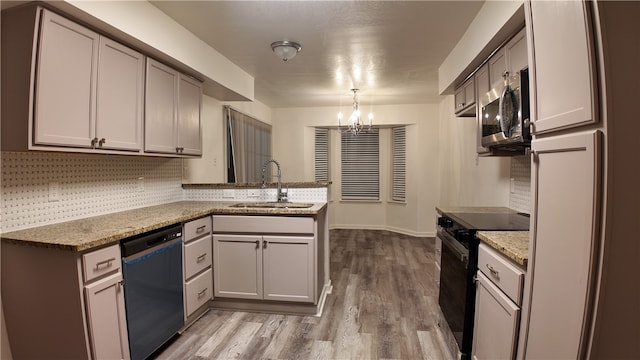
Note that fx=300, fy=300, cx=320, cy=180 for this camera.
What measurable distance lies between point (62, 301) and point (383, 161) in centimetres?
544

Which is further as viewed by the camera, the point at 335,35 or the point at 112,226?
the point at 335,35

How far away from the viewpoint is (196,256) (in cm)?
244

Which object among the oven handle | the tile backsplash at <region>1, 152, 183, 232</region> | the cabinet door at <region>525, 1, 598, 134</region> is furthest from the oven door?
the tile backsplash at <region>1, 152, 183, 232</region>

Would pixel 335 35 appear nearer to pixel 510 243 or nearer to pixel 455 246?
pixel 455 246

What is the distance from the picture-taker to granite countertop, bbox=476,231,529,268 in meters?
1.31

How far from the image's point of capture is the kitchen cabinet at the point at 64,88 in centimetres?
152

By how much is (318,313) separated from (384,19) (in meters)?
2.48

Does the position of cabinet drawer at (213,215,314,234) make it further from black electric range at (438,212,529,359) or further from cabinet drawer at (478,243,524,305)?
cabinet drawer at (478,243,524,305)

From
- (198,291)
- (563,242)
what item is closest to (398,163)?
(198,291)

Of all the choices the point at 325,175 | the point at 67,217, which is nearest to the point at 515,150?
the point at 67,217

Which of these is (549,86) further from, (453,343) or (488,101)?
(453,343)

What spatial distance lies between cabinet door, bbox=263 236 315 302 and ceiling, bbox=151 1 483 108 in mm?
1744

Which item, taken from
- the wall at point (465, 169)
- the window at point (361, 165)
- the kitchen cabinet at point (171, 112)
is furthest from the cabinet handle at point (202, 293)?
the window at point (361, 165)

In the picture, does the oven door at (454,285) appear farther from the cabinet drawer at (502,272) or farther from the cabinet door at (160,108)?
the cabinet door at (160,108)
